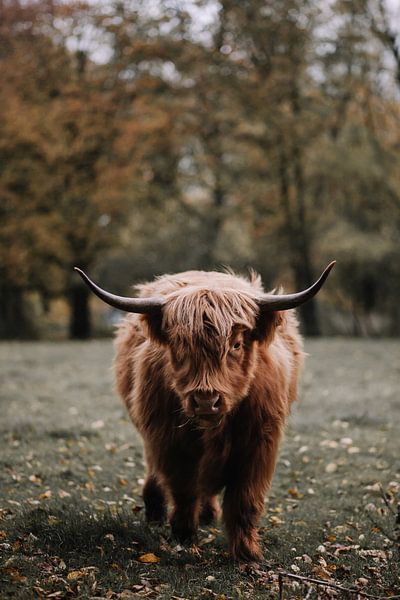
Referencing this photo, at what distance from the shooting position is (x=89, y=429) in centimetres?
830

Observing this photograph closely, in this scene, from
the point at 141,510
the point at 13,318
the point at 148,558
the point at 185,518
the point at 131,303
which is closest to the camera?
the point at 131,303

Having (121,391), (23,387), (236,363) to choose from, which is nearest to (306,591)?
(236,363)

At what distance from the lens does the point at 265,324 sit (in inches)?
179

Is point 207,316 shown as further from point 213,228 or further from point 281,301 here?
point 213,228

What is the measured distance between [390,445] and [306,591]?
414 cm

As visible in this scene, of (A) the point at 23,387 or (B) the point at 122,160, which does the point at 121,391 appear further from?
(B) the point at 122,160

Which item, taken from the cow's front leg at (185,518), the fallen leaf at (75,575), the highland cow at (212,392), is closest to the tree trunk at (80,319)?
the highland cow at (212,392)

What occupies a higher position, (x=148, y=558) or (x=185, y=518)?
(x=185, y=518)

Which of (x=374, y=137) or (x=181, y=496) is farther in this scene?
(x=374, y=137)

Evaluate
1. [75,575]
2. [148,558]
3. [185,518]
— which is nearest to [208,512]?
[185,518]

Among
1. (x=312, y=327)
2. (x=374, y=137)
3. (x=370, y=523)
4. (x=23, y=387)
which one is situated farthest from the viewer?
(x=312, y=327)

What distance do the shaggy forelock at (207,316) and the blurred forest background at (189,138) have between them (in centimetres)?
1738

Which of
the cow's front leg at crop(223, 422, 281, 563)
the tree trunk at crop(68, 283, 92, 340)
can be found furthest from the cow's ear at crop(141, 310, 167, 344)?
the tree trunk at crop(68, 283, 92, 340)

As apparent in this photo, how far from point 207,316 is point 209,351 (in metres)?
0.21
